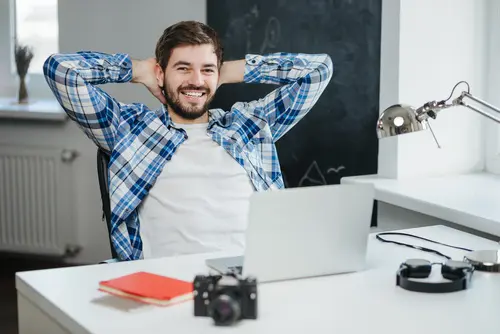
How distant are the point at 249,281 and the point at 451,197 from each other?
1.34 meters

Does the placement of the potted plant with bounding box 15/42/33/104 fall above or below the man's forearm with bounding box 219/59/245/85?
above

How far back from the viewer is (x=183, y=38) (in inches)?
100

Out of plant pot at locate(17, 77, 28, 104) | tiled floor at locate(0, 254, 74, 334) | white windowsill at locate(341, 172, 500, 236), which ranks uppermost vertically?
plant pot at locate(17, 77, 28, 104)

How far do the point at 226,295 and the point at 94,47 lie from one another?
281cm

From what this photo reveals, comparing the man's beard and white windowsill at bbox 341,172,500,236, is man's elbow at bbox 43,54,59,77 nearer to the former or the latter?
the man's beard

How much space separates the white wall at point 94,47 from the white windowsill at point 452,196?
1400mm

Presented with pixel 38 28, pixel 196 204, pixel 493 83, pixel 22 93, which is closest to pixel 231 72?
pixel 196 204

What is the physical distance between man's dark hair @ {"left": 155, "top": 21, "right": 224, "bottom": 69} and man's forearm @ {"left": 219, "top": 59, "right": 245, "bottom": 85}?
0.10 meters

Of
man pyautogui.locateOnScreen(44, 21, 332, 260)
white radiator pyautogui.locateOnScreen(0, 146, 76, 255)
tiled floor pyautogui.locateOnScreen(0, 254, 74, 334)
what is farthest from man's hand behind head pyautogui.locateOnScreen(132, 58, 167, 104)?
white radiator pyautogui.locateOnScreen(0, 146, 76, 255)

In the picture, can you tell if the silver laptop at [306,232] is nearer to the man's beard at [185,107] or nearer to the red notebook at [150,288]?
the red notebook at [150,288]

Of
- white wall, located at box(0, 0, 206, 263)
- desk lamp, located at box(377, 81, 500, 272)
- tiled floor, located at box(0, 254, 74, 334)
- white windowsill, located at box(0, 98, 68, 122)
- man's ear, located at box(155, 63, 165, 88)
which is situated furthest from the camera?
white windowsill, located at box(0, 98, 68, 122)

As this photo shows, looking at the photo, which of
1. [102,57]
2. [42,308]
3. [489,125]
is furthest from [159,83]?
[489,125]

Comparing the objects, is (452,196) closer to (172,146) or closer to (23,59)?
(172,146)

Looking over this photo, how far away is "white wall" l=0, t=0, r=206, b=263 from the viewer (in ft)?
13.6
